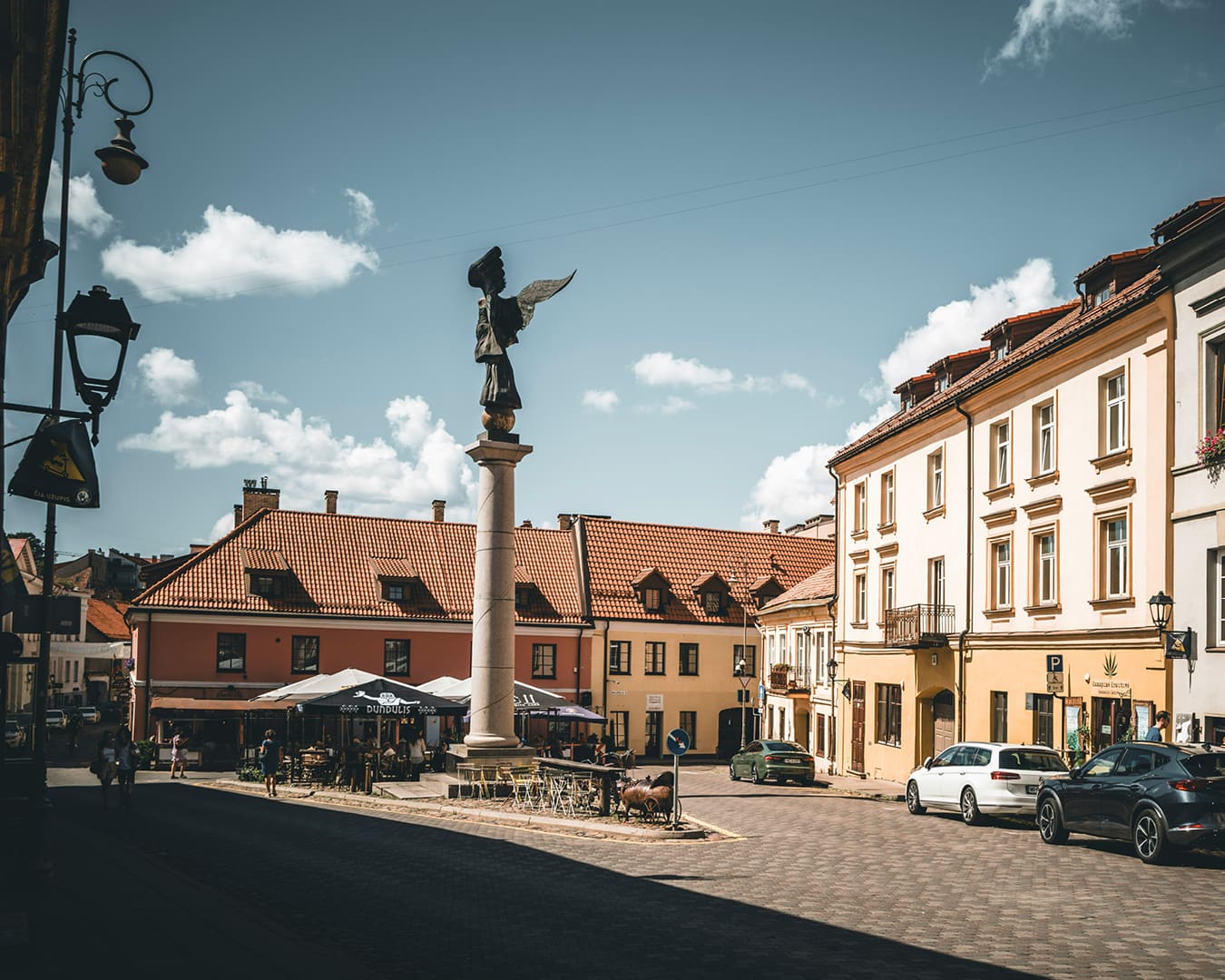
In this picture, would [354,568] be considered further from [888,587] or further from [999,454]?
[999,454]

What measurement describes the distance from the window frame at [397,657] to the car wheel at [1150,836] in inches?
1488

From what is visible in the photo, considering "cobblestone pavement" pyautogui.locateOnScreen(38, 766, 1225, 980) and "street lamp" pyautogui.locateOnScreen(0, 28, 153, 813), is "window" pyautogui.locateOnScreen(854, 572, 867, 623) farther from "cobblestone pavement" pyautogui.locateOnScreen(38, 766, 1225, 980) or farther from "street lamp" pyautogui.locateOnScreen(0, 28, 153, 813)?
"street lamp" pyautogui.locateOnScreen(0, 28, 153, 813)

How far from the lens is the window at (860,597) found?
136 ft

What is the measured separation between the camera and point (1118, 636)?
82.3 feet

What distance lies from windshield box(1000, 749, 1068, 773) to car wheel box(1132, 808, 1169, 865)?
5661mm

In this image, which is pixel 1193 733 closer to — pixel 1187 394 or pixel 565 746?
pixel 1187 394

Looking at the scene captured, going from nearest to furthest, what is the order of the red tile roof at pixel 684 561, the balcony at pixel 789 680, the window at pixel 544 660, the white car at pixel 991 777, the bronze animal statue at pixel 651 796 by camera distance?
the bronze animal statue at pixel 651 796
the white car at pixel 991 777
the balcony at pixel 789 680
the window at pixel 544 660
the red tile roof at pixel 684 561

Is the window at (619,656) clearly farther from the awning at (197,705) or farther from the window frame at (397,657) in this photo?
the awning at (197,705)

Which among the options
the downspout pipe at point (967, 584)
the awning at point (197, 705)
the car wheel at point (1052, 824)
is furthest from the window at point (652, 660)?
the car wheel at point (1052, 824)

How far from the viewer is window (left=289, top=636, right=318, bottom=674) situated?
49594 millimetres

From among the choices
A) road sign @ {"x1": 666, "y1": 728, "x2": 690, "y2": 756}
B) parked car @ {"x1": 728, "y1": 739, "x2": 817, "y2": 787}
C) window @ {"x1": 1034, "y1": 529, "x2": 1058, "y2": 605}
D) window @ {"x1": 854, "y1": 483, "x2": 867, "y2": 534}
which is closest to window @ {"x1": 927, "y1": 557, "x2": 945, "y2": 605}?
window @ {"x1": 1034, "y1": 529, "x2": 1058, "y2": 605}

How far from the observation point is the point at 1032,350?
96.6 feet

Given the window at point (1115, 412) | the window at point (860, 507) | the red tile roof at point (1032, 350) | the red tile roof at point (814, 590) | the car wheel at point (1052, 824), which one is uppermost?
the red tile roof at point (1032, 350)

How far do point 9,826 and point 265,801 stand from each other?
57.2ft
